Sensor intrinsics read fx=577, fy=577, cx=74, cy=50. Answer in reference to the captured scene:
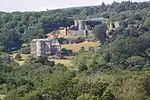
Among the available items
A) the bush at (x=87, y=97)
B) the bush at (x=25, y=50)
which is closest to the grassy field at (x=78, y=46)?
the bush at (x=25, y=50)

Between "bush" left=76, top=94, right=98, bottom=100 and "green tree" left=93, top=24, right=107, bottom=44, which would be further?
"green tree" left=93, top=24, right=107, bottom=44

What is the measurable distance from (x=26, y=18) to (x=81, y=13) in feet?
107

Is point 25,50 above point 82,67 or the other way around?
the other way around

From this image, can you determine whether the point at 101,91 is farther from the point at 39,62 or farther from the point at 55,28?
the point at 55,28

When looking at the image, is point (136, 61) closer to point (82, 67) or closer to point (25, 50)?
point (82, 67)

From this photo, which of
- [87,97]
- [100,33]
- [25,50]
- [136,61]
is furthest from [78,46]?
[87,97]

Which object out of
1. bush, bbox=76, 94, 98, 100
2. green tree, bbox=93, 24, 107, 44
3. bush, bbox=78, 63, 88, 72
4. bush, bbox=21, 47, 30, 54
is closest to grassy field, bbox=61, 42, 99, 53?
green tree, bbox=93, 24, 107, 44

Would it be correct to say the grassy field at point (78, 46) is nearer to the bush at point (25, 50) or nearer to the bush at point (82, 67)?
the bush at point (25, 50)

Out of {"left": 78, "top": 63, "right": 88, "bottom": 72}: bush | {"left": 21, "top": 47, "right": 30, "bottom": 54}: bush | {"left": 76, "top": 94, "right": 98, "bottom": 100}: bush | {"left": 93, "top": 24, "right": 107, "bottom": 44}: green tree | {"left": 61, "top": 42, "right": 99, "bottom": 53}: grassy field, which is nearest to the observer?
{"left": 76, "top": 94, "right": 98, "bottom": 100}: bush

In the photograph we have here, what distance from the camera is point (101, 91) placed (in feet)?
103

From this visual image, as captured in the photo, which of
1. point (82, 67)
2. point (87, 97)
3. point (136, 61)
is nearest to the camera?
point (87, 97)

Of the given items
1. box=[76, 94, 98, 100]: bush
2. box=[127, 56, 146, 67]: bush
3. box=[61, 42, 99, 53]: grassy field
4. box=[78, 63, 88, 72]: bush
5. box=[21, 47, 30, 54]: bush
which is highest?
box=[76, 94, 98, 100]: bush

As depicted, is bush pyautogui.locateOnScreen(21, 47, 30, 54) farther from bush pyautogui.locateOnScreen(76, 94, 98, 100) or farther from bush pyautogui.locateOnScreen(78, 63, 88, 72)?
bush pyautogui.locateOnScreen(76, 94, 98, 100)

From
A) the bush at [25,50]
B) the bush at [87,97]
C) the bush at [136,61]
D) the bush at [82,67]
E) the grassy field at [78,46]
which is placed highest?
the bush at [87,97]
